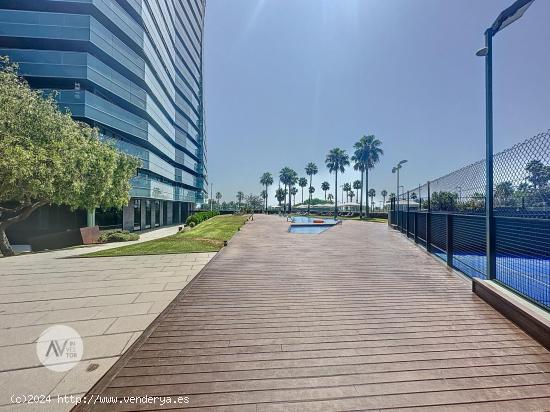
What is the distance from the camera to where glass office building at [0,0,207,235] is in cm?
2242

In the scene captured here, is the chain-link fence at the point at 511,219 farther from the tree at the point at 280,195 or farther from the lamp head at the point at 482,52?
the tree at the point at 280,195

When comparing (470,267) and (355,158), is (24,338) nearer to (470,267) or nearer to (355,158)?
(470,267)

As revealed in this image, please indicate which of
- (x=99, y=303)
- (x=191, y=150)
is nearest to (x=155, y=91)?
(x=191, y=150)

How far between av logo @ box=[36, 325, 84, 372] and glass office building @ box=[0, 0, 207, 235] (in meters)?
21.5

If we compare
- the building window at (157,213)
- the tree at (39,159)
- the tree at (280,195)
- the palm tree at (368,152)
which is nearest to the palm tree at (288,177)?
the tree at (280,195)

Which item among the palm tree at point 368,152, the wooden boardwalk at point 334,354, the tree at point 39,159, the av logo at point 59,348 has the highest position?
the palm tree at point 368,152

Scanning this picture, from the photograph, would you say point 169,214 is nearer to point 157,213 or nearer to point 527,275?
point 157,213

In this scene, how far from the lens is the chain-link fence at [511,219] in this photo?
13.5 feet

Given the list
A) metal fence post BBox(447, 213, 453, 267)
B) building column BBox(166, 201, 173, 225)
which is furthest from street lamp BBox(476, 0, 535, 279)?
building column BBox(166, 201, 173, 225)

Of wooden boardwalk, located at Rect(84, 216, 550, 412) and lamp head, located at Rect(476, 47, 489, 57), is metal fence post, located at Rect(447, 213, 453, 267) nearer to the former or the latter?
wooden boardwalk, located at Rect(84, 216, 550, 412)

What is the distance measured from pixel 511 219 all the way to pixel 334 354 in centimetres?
422

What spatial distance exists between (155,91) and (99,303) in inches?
1319

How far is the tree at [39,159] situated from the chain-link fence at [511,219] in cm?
1517

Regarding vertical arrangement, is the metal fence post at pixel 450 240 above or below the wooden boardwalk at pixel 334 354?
above
